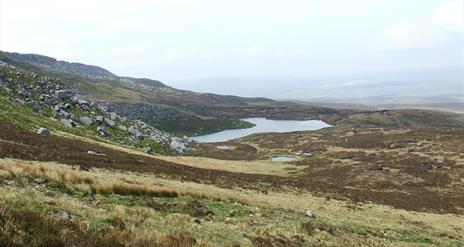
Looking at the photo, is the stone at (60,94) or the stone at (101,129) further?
the stone at (60,94)

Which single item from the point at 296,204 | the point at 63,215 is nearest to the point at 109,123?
the point at 296,204

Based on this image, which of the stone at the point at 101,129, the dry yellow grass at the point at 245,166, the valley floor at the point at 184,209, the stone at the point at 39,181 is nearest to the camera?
the valley floor at the point at 184,209

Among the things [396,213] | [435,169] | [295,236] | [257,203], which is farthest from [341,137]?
[295,236]

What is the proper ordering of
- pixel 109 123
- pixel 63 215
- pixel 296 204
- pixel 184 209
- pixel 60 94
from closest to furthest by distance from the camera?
pixel 63 215
pixel 184 209
pixel 296 204
pixel 109 123
pixel 60 94

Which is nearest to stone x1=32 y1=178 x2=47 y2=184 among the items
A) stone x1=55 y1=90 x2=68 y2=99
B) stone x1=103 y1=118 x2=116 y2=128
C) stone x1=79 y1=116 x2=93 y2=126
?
stone x1=79 y1=116 x2=93 y2=126

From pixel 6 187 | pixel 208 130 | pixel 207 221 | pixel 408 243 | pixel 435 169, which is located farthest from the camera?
pixel 208 130

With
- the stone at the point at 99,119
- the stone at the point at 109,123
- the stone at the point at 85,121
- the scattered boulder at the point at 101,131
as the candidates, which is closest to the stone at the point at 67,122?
the stone at the point at 85,121

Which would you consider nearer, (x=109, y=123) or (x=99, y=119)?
(x=99, y=119)

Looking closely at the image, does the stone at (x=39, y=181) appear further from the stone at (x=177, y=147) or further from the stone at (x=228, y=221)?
the stone at (x=177, y=147)

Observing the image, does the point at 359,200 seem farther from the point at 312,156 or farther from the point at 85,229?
the point at 312,156

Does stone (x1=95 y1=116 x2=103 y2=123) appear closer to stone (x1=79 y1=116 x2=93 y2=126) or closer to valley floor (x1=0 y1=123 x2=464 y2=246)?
stone (x1=79 y1=116 x2=93 y2=126)

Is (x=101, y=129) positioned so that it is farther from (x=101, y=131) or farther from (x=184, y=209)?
(x=184, y=209)
